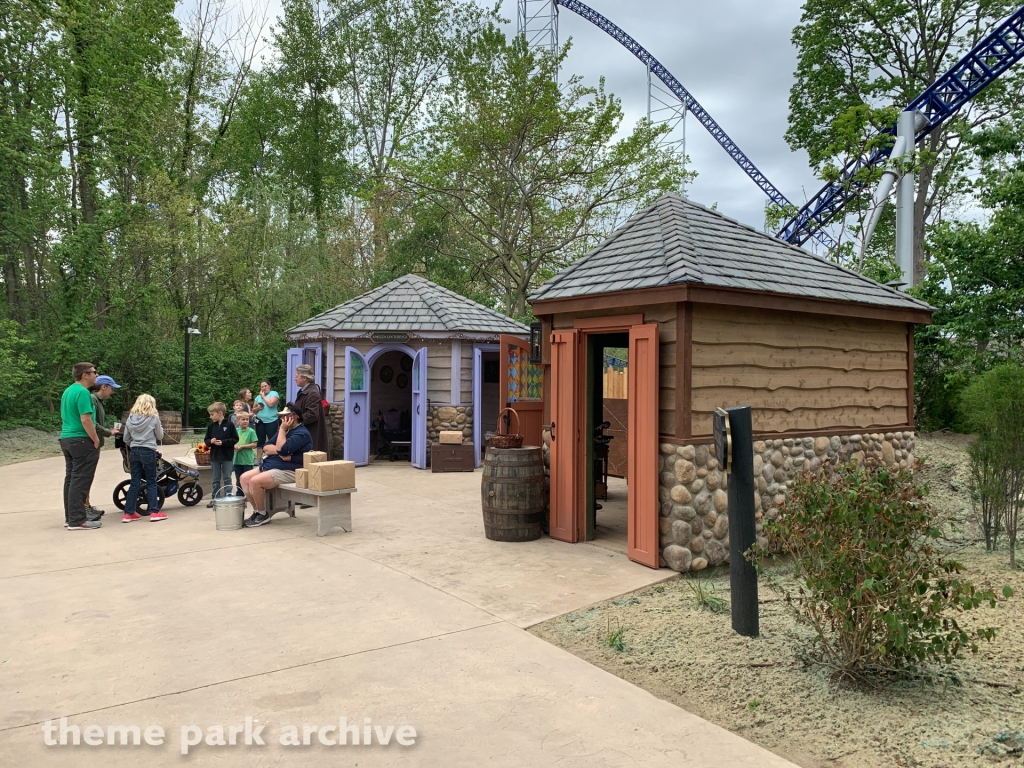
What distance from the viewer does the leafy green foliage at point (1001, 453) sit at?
6652mm

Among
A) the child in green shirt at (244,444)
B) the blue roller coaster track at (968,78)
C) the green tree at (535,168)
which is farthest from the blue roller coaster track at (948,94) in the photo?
the child in green shirt at (244,444)

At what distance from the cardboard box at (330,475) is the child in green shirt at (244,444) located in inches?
59.0

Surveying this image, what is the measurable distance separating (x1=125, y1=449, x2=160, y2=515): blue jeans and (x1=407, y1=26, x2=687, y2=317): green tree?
14.7 m

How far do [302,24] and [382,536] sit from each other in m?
31.0

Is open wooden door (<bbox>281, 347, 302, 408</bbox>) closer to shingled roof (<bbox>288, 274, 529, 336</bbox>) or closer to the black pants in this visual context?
shingled roof (<bbox>288, 274, 529, 336</bbox>)

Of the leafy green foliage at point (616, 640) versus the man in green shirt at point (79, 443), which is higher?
the man in green shirt at point (79, 443)

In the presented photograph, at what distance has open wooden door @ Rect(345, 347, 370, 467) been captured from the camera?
45.0 feet

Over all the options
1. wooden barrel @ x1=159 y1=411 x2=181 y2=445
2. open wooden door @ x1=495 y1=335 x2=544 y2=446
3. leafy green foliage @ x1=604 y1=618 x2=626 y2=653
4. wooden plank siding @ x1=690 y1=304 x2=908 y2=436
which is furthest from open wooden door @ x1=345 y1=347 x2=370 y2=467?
leafy green foliage @ x1=604 y1=618 x2=626 y2=653

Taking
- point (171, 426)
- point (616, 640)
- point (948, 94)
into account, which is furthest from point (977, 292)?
point (171, 426)

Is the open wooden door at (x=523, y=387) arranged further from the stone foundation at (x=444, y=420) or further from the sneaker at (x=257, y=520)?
the sneaker at (x=257, y=520)

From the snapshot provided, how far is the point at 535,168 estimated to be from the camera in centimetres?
2209

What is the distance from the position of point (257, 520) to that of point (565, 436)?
3838 millimetres

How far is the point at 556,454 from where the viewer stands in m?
7.58

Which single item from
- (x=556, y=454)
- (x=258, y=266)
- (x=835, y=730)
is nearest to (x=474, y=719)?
(x=835, y=730)
